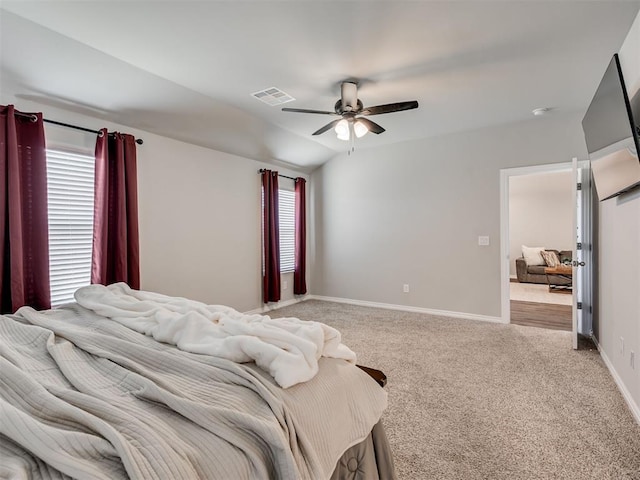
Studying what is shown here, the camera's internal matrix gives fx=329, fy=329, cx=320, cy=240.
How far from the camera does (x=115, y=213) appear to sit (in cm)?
314

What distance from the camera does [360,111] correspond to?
3.03m

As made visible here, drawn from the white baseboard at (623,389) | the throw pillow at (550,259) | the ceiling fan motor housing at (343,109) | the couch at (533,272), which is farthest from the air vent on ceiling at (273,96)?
the throw pillow at (550,259)

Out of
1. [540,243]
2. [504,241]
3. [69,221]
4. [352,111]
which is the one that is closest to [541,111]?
[504,241]

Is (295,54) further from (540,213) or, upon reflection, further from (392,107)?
(540,213)

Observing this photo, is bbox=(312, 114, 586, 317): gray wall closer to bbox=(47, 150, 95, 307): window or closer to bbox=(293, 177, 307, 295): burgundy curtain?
bbox=(293, 177, 307, 295): burgundy curtain

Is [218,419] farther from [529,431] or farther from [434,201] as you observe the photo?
[434,201]

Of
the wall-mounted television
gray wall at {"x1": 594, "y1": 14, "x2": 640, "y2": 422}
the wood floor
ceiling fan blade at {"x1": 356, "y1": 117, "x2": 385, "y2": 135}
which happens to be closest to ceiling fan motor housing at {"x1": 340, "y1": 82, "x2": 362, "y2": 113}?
ceiling fan blade at {"x1": 356, "y1": 117, "x2": 385, "y2": 135}

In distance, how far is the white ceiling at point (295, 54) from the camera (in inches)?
82.6

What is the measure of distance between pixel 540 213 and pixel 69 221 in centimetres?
939

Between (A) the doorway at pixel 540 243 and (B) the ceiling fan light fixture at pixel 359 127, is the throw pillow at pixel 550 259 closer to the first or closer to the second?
(A) the doorway at pixel 540 243

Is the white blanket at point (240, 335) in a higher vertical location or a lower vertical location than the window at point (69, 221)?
lower

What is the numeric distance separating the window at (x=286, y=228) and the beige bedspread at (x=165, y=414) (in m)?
3.97

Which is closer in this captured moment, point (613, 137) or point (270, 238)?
point (613, 137)

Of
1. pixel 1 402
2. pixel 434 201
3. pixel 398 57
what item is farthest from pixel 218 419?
pixel 434 201
